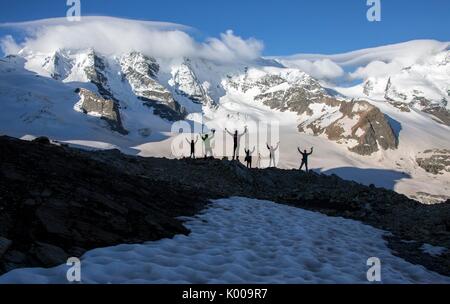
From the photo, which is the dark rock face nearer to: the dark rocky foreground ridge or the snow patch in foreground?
the dark rocky foreground ridge

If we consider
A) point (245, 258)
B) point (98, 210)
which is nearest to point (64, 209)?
point (98, 210)

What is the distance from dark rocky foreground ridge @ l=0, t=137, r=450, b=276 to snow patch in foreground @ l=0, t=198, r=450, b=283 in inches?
20.8

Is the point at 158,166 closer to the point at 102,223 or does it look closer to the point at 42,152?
the point at 42,152

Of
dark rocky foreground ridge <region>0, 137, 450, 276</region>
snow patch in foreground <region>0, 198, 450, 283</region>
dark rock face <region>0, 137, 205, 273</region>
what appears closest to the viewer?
snow patch in foreground <region>0, 198, 450, 283</region>

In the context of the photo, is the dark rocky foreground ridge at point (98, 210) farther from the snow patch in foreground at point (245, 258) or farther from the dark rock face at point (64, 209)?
the snow patch in foreground at point (245, 258)

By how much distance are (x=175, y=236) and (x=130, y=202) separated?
1993 mm

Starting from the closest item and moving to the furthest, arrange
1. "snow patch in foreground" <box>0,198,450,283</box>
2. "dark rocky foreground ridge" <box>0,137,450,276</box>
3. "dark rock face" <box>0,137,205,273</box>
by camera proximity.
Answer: "snow patch in foreground" <box>0,198,450,283</box>
"dark rock face" <box>0,137,205,273</box>
"dark rocky foreground ridge" <box>0,137,450,276</box>

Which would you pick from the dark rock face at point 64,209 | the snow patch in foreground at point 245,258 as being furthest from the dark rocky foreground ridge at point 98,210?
the snow patch in foreground at point 245,258

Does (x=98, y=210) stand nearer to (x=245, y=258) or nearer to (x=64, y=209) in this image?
(x=64, y=209)

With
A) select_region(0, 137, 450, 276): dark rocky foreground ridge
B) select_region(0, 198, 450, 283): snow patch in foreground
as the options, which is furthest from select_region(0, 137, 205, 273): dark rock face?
select_region(0, 198, 450, 283): snow patch in foreground

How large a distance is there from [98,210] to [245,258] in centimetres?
355

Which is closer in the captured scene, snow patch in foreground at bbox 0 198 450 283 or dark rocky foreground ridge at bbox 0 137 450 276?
snow patch in foreground at bbox 0 198 450 283

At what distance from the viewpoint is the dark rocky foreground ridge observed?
28.5 ft

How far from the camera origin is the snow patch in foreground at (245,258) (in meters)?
8.00
